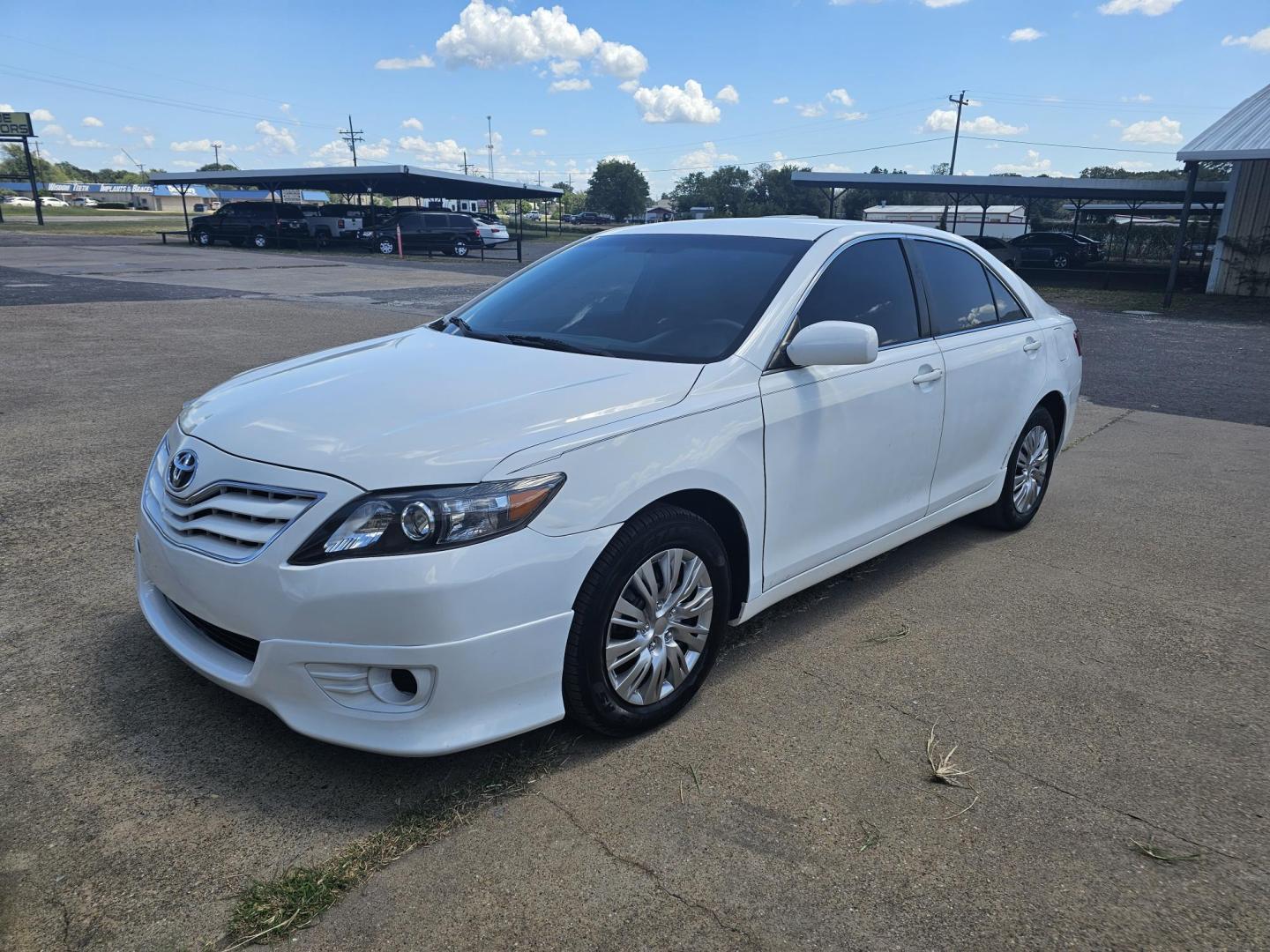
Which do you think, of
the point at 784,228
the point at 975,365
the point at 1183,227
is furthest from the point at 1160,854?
the point at 1183,227

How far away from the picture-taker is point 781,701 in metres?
3.31

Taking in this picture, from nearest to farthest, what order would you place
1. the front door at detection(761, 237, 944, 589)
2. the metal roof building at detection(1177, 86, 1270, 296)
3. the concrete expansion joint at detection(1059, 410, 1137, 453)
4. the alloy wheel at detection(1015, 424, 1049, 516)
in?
the front door at detection(761, 237, 944, 589) < the alloy wheel at detection(1015, 424, 1049, 516) < the concrete expansion joint at detection(1059, 410, 1137, 453) < the metal roof building at detection(1177, 86, 1270, 296)

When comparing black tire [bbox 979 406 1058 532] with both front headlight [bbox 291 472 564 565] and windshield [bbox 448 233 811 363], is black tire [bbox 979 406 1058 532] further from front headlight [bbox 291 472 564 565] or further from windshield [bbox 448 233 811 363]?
front headlight [bbox 291 472 564 565]

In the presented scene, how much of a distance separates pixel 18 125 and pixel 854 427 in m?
68.1

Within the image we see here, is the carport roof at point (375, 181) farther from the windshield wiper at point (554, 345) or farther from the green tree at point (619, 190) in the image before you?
the green tree at point (619, 190)

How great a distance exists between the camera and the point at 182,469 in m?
2.91

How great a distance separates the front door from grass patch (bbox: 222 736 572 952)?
1.14 meters

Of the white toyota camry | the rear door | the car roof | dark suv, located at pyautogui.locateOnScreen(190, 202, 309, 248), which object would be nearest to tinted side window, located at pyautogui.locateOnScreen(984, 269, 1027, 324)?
the rear door

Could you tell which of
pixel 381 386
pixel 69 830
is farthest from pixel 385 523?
pixel 69 830

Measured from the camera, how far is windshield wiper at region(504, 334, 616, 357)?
11.2 feet

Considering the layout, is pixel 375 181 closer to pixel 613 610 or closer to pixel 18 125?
pixel 18 125

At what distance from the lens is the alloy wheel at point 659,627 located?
287 cm

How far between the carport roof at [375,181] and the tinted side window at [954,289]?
34.7 metres

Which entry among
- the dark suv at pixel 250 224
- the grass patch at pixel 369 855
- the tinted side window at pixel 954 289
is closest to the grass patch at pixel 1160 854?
the grass patch at pixel 369 855
